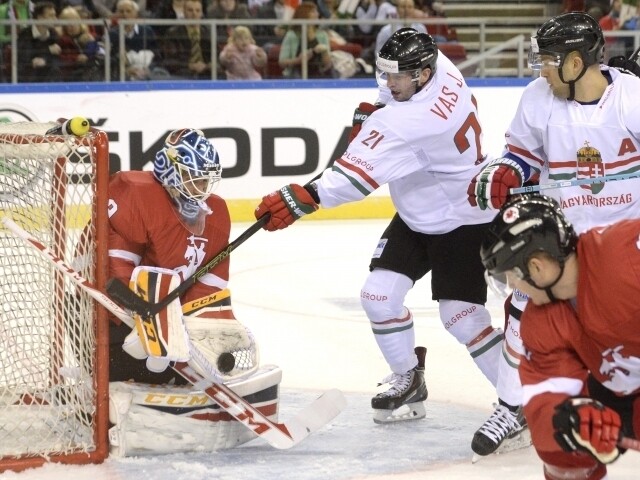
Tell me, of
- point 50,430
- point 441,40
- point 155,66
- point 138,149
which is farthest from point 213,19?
point 50,430

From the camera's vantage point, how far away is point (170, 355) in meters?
2.98

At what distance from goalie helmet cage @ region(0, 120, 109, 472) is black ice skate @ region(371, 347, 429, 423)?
0.84 meters

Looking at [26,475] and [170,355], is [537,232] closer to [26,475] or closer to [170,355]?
[170,355]

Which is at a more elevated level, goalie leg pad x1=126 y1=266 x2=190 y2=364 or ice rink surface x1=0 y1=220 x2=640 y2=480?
goalie leg pad x1=126 y1=266 x2=190 y2=364

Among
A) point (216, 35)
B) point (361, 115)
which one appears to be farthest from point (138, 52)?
point (361, 115)

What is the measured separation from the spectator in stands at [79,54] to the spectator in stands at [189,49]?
397 millimetres

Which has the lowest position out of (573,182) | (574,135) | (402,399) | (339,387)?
(339,387)

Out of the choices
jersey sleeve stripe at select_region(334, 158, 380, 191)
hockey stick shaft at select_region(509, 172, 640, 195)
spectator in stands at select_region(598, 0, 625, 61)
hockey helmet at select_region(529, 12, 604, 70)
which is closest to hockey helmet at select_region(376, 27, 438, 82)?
jersey sleeve stripe at select_region(334, 158, 380, 191)

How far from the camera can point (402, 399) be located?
358 centimetres

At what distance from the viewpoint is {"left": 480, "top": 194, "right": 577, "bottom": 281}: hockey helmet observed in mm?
2146

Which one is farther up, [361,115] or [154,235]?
[361,115]

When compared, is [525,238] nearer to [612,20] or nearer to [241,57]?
[241,57]

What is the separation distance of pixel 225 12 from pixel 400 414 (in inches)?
176

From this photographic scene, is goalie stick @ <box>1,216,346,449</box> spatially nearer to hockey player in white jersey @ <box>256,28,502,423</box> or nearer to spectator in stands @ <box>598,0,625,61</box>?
hockey player in white jersey @ <box>256,28,502,423</box>
